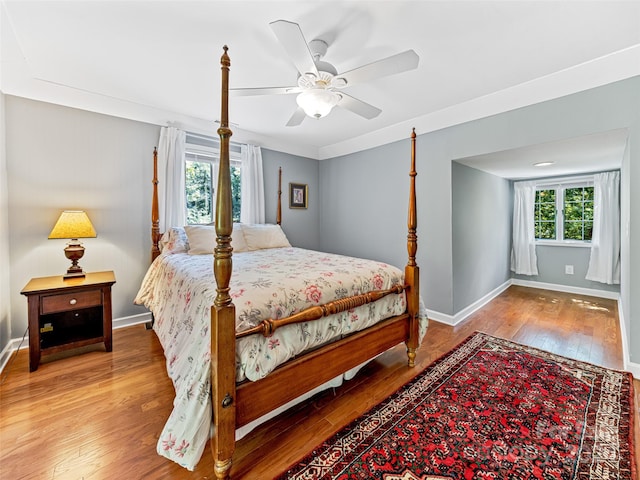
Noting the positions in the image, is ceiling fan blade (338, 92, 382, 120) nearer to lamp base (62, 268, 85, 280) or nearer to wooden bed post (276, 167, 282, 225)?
wooden bed post (276, 167, 282, 225)

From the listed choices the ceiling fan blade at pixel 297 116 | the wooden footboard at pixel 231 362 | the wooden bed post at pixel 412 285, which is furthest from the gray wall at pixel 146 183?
the wooden footboard at pixel 231 362

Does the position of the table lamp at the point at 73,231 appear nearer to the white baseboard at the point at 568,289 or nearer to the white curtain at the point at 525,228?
the white curtain at the point at 525,228

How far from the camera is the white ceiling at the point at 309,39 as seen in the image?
1658mm

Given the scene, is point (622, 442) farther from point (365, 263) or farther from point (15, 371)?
point (15, 371)

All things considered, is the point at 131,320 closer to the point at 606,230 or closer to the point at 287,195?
the point at 287,195

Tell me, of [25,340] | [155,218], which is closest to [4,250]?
Result: [25,340]

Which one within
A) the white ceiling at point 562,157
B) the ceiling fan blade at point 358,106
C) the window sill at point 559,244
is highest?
the ceiling fan blade at point 358,106

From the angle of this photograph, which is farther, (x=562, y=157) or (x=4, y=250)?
(x=562, y=157)

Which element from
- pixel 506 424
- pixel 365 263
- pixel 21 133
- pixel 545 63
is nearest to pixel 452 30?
pixel 545 63

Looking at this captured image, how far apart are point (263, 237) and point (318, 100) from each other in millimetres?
1839

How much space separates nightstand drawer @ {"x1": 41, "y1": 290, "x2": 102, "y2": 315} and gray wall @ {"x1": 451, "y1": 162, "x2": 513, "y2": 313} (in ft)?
11.7

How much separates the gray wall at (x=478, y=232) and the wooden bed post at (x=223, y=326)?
2.73 metres

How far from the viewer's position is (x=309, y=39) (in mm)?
1898

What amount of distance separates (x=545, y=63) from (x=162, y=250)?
3.91m
